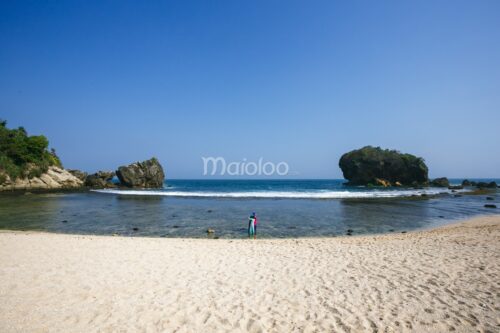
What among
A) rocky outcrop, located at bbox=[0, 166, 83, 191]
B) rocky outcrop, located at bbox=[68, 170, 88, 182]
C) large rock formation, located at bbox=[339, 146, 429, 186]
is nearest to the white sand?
rocky outcrop, located at bbox=[0, 166, 83, 191]

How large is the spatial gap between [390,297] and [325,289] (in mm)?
1493

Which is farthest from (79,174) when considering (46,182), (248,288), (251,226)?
(248,288)

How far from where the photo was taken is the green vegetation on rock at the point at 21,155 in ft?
168

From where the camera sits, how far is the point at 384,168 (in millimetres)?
86438

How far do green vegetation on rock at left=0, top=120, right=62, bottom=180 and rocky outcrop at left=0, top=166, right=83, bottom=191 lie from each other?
0.83 meters

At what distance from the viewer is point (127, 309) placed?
5441mm

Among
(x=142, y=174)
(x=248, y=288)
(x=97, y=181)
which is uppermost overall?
(x=142, y=174)

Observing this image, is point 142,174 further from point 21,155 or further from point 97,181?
point 21,155

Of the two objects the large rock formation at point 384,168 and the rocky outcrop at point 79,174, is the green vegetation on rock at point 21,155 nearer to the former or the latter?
the rocky outcrop at point 79,174

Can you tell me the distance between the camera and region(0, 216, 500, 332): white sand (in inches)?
195

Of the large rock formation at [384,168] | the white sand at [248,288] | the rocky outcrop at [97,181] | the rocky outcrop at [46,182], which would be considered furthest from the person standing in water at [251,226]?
the large rock formation at [384,168]

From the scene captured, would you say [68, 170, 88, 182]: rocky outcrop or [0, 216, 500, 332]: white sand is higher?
[68, 170, 88, 182]: rocky outcrop

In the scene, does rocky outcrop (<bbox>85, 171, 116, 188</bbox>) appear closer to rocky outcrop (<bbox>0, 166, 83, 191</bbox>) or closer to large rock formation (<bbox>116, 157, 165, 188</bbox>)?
rocky outcrop (<bbox>0, 166, 83, 191</bbox>)

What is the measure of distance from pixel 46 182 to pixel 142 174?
67.1 feet
